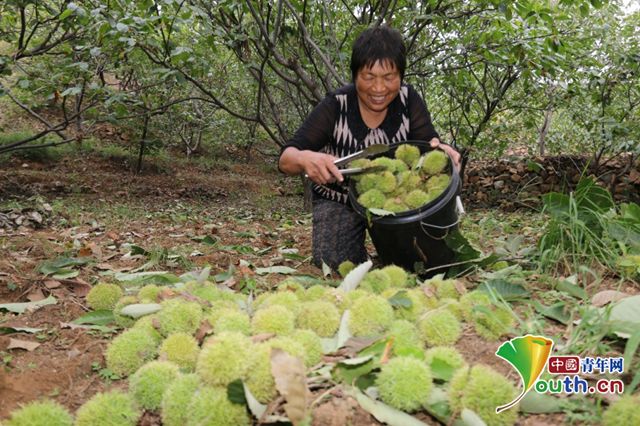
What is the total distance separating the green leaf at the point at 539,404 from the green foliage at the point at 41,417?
1.06 metres

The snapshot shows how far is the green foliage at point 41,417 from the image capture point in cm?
Result: 107

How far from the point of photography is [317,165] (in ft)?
8.14

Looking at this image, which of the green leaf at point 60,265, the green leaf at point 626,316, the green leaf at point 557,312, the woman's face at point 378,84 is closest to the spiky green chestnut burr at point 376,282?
the green leaf at point 557,312

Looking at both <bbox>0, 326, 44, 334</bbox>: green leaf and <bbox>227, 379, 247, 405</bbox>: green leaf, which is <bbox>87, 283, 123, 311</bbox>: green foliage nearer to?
<bbox>0, 326, 44, 334</bbox>: green leaf

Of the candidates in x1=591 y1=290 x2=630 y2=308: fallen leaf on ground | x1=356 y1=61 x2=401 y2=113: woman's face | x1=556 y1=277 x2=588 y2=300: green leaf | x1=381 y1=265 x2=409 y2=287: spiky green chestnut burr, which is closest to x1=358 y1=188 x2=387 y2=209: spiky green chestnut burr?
x1=381 y1=265 x2=409 y2=287: spiky green chestnut burr

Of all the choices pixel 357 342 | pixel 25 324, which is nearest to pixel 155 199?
pixel 25 324

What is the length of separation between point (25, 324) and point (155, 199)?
6124 mm

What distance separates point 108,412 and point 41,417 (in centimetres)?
14

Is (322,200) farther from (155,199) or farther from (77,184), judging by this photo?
(77,184)

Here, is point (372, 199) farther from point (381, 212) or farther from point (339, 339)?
point (339, 339)

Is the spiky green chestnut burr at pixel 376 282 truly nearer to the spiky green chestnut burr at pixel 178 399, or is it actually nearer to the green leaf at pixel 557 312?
the green leaf at pixel 557 312

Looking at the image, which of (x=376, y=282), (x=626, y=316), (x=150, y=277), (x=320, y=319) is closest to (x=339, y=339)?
(x=320, y=319)

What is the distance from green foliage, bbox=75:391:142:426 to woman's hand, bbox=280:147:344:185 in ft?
4.91

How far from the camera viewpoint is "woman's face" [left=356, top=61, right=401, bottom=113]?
274cm
